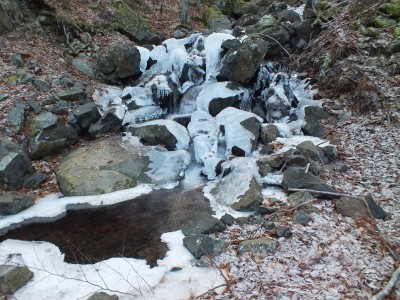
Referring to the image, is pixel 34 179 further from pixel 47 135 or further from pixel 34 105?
pixel 34 105

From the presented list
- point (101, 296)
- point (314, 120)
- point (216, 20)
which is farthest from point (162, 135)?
point (216, 20)

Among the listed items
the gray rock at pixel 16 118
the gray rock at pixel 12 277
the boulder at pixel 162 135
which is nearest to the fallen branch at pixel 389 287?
the gray rock at pixel 12 277

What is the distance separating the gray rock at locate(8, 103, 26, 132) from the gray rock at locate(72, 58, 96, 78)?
11.3ft

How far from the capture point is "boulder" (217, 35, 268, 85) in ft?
35.8

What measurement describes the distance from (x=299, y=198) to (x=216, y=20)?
13.6 m

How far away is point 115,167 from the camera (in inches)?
330

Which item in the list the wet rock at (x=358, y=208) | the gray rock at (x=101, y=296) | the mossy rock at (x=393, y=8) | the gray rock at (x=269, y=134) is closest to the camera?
the gray rock at (x=101, y=296)

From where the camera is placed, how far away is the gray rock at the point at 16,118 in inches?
328

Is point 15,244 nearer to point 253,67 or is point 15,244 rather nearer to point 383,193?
point 383,193

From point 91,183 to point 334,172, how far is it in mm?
5489

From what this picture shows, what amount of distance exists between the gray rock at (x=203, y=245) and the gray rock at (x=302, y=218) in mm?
1344

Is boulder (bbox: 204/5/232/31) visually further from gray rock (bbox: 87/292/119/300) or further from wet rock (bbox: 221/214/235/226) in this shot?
gray rock (bbox: 87/292/119/300)

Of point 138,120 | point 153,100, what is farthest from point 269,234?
point 153,100

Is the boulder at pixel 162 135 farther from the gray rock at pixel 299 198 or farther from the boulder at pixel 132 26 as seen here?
the boulder at pixel 132 26
